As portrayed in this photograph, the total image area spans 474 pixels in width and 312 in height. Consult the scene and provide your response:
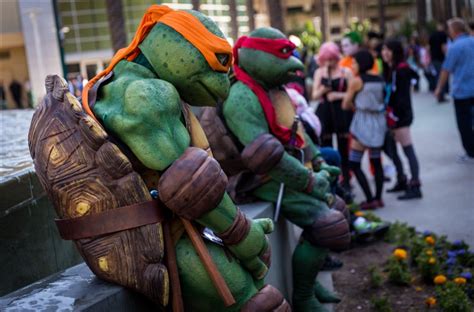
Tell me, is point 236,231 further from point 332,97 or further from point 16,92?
point 16,92

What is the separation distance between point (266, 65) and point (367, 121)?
3.99 meters

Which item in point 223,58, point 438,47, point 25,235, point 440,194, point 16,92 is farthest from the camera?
point 16,92

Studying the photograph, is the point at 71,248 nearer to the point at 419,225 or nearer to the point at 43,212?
the point at 43,212

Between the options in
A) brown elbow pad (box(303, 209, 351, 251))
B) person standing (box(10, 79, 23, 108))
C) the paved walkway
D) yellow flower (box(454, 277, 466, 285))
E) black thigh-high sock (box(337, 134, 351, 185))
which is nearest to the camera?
brown elbow pad (box(303, 209, 351, 251))

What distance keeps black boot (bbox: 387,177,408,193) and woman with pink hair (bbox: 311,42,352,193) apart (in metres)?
0.60

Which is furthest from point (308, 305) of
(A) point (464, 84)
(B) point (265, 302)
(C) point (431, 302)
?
(A) point (464, 84)

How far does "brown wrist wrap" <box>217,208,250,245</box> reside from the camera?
259 centimetres

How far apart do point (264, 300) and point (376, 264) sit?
3227mm

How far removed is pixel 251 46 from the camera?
13.5ft

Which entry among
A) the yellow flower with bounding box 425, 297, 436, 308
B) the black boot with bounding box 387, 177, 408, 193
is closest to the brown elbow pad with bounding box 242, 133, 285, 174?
the yellow flower with bounding box 425, 297, 436, 308

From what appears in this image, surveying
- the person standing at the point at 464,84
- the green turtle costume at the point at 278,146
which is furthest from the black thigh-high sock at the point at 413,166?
the green turtle costume at the point at 278,146

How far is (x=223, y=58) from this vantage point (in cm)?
273

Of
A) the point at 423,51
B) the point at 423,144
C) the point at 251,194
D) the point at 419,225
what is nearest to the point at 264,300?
the point at 251,194

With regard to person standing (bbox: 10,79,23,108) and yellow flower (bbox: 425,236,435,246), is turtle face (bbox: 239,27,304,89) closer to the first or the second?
yellow flower (bbox: 425,236,435,246)
